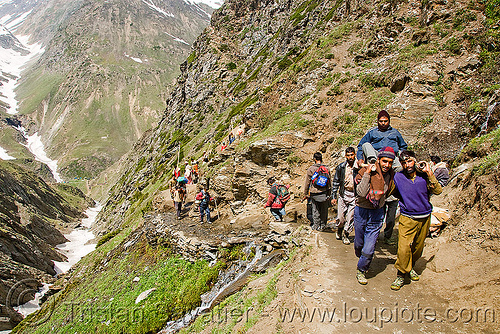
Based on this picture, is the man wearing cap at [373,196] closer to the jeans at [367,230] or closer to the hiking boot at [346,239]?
the jeans at [367,230]

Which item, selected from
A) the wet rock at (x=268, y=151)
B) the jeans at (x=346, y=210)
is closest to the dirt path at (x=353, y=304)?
the jeans at (x=346, y=210)

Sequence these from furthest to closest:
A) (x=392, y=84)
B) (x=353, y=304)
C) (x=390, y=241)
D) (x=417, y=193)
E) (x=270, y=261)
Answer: (x=392, y=84), (x=270, y=261), (x=390, y=241), (x=417, y=193), (x=353, y=304)

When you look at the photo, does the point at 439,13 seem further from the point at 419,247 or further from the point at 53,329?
the point at 53,329

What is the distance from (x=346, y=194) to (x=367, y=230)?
171cm

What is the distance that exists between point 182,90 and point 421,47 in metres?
63.6

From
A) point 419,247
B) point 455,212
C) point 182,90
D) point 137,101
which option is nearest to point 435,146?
point 455,212

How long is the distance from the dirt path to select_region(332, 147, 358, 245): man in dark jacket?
1061 mm

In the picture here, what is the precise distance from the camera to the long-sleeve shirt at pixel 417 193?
4.29m

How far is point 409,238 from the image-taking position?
4.39 metres

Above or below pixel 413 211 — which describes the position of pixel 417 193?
above

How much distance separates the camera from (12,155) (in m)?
151

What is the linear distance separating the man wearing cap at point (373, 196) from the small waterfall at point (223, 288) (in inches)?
161

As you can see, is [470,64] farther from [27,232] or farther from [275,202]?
[27,232]

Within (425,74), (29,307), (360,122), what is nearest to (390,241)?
(360,122)
